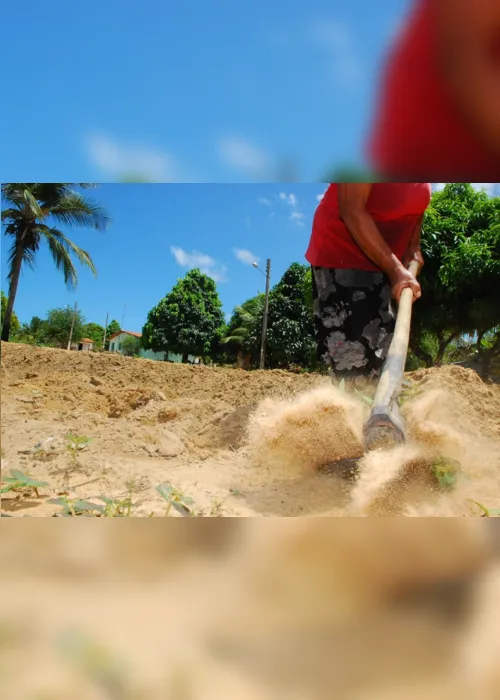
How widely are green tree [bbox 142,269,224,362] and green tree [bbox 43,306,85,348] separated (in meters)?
0.31

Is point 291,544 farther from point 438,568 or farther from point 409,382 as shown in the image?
point 409,382

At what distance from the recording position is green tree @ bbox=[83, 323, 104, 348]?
2.21 meters

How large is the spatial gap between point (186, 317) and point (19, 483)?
0.82 metres

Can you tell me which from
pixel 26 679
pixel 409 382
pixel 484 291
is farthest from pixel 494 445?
pixel 26 679

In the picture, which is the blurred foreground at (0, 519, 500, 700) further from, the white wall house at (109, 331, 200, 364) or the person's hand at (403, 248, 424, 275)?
the person's hand at (403, 248, 424, 275)

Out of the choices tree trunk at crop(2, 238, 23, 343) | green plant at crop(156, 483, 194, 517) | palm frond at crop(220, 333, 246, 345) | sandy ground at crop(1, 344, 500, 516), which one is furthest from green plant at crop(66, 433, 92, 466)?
palm frond at crop(220, 333, 246, 345)

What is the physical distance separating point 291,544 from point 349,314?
1.04m

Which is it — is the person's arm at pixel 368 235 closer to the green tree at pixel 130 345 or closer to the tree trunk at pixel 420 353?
the tree trunk at pixel 420 353

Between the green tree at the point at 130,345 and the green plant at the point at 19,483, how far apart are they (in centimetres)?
64

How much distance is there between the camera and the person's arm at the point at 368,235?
1827 millimetres

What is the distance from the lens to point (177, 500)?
1.67 metres

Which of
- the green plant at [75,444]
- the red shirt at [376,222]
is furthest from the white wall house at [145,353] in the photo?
the red shirt at [376,222]

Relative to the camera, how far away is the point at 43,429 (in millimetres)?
2025
